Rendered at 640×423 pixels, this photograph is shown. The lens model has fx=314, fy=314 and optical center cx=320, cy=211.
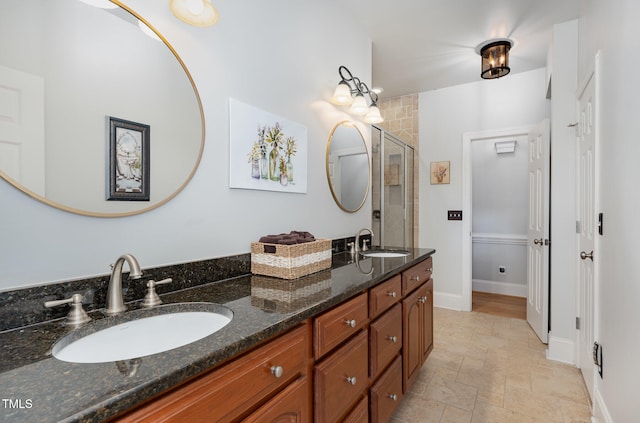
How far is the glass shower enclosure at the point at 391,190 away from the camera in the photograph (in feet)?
10.1

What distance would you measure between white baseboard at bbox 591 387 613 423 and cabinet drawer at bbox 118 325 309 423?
170 cm

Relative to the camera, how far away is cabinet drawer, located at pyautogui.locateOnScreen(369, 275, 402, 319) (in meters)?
1.47

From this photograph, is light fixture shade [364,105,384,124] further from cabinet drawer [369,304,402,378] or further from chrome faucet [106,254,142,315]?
chrome faucet [106,254,142,315]

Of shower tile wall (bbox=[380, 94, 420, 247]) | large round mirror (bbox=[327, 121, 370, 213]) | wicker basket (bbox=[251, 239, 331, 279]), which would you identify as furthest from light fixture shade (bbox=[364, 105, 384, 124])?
shower tile wall (bbox=[380, 94, 420, 247])

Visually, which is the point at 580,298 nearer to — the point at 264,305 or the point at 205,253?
the point at 264,305

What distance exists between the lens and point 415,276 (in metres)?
2.04

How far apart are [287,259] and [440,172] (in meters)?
3.07

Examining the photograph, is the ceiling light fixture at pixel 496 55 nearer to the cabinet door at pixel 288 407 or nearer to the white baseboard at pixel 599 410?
the white baseboard at pixel 599 410

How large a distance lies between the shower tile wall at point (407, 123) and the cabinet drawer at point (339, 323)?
2.93m

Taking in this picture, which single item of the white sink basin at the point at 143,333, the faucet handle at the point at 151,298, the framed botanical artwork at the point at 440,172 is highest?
the framed botanical artwork at the point at 440,172

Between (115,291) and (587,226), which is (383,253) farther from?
(115,291)

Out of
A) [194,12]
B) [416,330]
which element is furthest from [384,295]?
[194,12]

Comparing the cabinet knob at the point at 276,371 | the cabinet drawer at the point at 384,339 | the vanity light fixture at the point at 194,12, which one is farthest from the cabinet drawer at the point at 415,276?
the vanity light fixture at the point at 194,12

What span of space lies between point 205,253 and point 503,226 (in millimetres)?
4400
